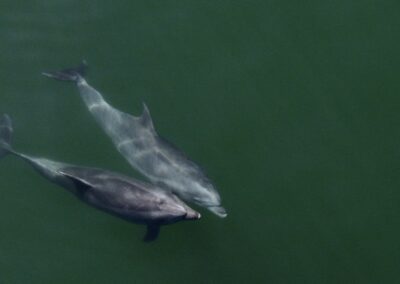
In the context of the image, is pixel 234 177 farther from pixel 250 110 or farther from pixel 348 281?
pixel 348 281

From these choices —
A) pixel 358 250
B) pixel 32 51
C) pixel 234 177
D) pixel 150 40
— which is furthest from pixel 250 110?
pixel 32 51

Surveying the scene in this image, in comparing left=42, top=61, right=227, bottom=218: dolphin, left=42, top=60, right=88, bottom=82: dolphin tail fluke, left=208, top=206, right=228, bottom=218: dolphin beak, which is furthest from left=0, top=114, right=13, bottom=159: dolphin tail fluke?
left=208, top=206, right=228, bottom=218: dolphin beak

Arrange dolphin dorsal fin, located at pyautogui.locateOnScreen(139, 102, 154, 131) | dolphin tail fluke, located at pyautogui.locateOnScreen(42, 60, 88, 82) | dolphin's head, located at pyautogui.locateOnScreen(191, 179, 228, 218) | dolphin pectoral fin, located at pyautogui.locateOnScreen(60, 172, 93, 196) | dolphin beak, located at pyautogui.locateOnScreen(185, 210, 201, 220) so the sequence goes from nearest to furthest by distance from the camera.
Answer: dolphin beak, located at pyautogui.locateOnScreen(185, 210, 201, 220) < dolphin pectoral fin, located at pyautogui.locateOnScreen(60, 172, 93, 196) < dolphin's head, located at pyautogui.locateOnScreen(191, 179, 228, 218) < dolphin dorsal fin, located at pyautogui.locateOnScreen(139, 102, 154, 131) < dolphin tail fluke, located at pyautogui.locateOnScreen(42, 60, 88, 82)

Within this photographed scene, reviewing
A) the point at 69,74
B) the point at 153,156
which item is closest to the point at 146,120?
the point at 153,156

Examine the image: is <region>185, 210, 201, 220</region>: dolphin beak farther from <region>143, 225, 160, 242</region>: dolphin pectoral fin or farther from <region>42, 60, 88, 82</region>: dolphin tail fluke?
<region>42, 60, 88, 82</region>: dolphin tail fluke

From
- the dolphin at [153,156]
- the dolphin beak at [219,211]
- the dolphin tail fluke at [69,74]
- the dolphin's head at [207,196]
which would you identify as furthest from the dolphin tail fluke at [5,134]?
the dolphin beak at [219,211]

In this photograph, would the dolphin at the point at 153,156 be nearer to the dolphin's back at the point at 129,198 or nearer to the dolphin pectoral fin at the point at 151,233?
the dolphin's back at the point at 129,198
